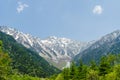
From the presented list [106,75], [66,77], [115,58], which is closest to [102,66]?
[106,75]

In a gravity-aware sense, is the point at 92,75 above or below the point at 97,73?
below

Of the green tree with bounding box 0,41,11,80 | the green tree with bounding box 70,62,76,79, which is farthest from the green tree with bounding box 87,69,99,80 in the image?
the green tree with bounding box 0,41,11,80

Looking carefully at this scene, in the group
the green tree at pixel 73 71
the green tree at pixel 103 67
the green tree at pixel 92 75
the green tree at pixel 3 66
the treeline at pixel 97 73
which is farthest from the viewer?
the green tree at pixel 73 71

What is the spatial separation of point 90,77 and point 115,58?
37.9 m

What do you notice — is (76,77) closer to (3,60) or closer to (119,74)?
(119,74)

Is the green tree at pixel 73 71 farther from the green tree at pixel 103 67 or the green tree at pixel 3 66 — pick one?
the green tree at pixel 3 66

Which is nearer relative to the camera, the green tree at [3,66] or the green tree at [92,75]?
the green tree at [3,66]

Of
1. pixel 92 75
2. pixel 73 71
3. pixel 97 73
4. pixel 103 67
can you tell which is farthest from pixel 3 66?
pixel 73 71

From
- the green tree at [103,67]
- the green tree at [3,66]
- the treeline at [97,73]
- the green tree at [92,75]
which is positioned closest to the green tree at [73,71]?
the treeline at [97,73]

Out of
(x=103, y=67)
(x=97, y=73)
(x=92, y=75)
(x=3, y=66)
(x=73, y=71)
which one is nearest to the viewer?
(x=3, y=66)

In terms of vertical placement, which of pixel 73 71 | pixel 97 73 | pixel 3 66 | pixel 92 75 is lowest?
pixel 3 66

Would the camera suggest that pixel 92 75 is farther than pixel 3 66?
Yes

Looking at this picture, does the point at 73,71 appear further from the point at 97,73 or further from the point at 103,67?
the point at 103,67

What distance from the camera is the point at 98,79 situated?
101438 mm
